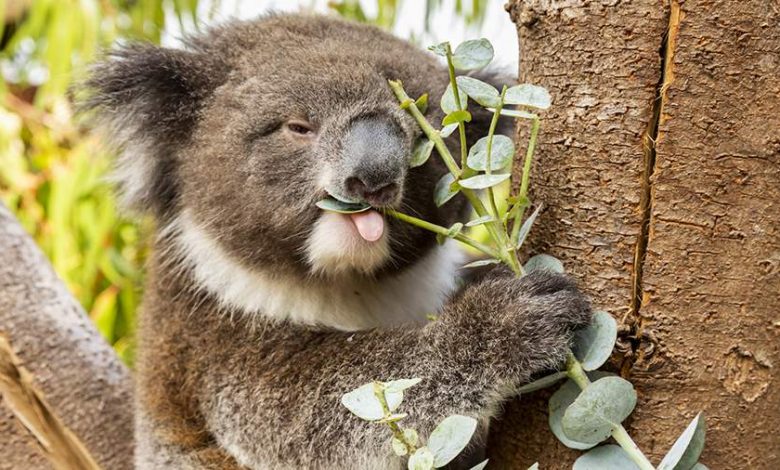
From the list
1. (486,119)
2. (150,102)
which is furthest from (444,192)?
(150,102)

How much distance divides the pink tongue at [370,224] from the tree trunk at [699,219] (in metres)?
0.51

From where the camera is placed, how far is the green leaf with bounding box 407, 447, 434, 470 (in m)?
1.38

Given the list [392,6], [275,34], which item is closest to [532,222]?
[275,34]

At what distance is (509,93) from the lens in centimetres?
151

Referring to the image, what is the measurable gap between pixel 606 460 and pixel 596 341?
0.67ft

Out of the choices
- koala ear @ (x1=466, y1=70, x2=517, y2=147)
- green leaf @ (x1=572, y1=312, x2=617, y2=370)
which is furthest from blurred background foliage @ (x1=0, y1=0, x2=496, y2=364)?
green leaf @ (x1=572, y1=312, x2=617, y2=370)

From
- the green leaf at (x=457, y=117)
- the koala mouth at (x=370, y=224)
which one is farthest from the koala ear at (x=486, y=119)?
the green leaf at (x=457, y=117)

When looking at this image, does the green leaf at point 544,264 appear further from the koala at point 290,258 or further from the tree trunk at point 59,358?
the tree trunk at point 59,358

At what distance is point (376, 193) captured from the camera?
1.83 metres

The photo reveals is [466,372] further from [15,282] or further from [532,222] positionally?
[15,282]

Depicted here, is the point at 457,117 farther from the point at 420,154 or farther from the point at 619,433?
the point at 619,433

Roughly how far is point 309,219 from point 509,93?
0.69 meters

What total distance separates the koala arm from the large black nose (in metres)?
0.27

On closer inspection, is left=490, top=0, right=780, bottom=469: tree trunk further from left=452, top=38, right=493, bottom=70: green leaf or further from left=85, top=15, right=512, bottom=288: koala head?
left=85, top=15, right=512, bottom=288: koala head
